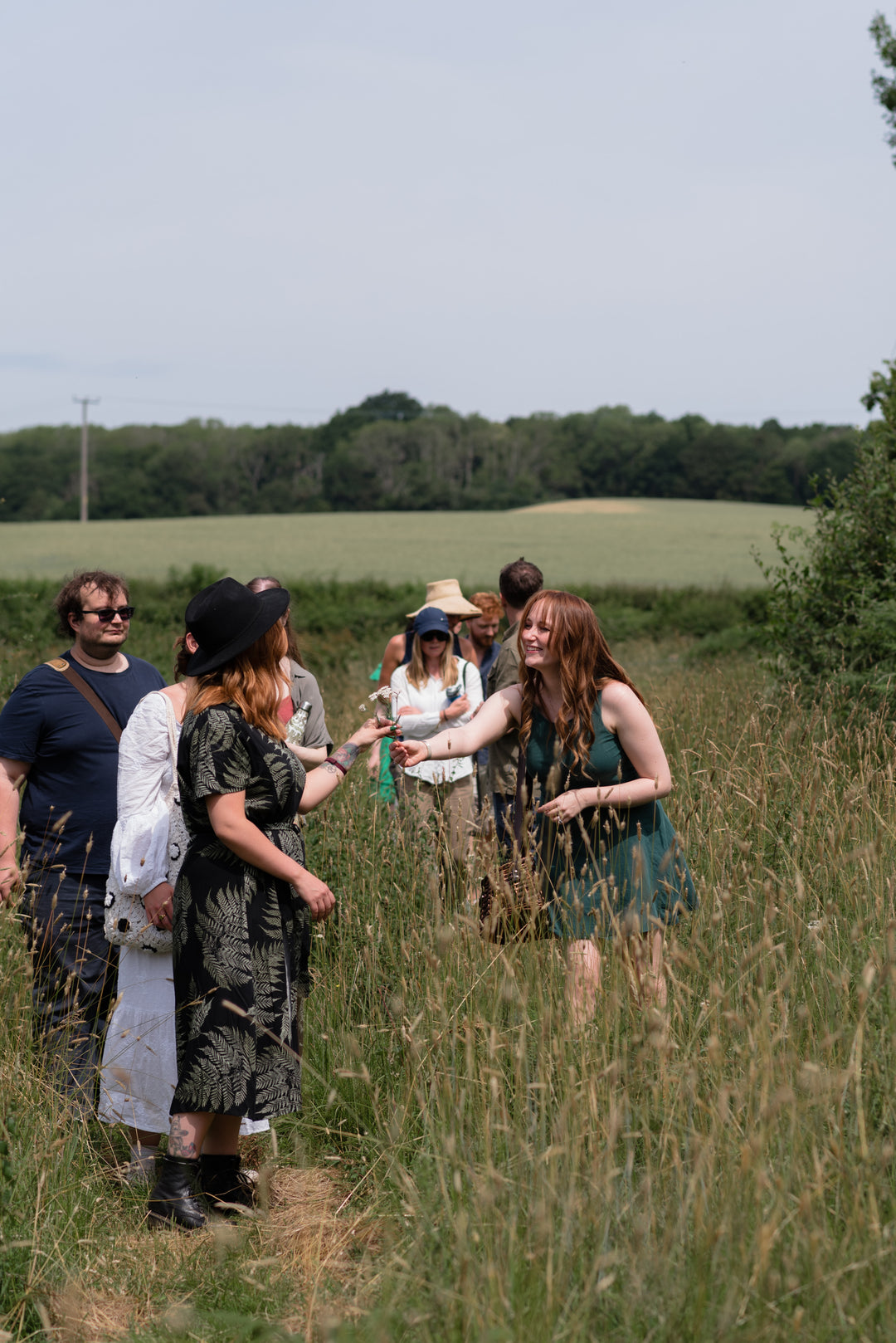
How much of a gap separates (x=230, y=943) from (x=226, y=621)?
2.79ft

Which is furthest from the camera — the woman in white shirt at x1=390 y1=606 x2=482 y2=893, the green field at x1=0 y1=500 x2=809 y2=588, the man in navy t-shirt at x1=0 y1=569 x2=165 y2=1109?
the green field at x1=0 y1=500 x2=809 y2=588

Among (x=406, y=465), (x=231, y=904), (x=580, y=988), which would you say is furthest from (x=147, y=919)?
(x=406, y=465)

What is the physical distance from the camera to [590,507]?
189ft

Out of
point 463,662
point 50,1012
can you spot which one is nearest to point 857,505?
point 463,662

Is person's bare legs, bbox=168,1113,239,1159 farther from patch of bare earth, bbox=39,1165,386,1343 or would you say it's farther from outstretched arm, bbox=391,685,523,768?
outstretched arm, bbox=391,685,523,768

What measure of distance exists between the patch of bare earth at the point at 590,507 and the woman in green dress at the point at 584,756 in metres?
52.6

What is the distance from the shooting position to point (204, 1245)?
2.75 metres

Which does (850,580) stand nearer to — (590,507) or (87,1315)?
(87,1315)

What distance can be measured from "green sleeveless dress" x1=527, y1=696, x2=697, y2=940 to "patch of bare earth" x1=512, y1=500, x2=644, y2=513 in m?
52.6

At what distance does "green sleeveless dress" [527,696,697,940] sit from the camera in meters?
3.39

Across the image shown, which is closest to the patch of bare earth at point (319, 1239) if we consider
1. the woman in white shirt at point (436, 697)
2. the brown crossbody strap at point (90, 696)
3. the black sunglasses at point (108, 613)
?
the brown crossbody strap at point (90, 696)

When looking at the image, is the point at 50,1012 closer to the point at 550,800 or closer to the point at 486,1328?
the point at 550,800

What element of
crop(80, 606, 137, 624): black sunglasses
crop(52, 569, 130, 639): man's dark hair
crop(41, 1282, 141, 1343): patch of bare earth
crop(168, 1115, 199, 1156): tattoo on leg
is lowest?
crop(41, 1282, 141, 1343): patch of bare earth

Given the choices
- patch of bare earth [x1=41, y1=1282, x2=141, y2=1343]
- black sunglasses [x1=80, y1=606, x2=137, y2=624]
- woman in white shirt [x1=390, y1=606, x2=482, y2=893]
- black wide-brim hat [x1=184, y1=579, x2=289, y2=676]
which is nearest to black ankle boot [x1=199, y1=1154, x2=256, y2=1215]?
patch of bare earth [x1=41, y1=1282, x2=141, y2=1343]
